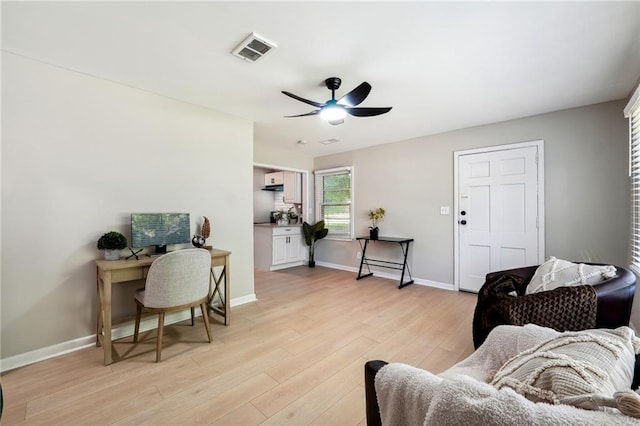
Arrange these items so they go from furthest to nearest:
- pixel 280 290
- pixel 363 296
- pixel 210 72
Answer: pixel 280 290
pixel 363 296
pixel 210 72

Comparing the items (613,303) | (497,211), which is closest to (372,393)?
(613,303)

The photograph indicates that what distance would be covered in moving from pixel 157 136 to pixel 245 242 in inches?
60.3

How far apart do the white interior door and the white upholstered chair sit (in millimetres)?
3467

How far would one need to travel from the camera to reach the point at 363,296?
3.66 metres

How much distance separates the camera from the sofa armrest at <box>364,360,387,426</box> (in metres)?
0.86

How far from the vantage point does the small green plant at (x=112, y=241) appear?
2284mm

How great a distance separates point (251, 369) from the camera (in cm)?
199

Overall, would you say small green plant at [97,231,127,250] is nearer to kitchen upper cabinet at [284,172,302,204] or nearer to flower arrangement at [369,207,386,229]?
flower arrangement at [369,207,386,229]

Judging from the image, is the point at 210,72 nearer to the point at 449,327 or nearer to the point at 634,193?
the point at 449,327

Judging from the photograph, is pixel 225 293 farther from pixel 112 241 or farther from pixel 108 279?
pixel 112 241

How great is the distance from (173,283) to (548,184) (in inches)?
166

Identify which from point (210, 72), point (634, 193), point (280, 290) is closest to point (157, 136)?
point (210, 72)

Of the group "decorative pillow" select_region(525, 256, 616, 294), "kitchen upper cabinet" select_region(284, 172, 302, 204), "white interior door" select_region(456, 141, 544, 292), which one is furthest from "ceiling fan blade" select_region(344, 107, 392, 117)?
"kitchen upper cabinet" select_region(284, 172, 302, 204)

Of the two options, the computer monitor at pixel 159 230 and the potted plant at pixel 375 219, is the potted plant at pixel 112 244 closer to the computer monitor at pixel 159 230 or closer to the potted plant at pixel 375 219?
the computer monitor at pixel 159 230
